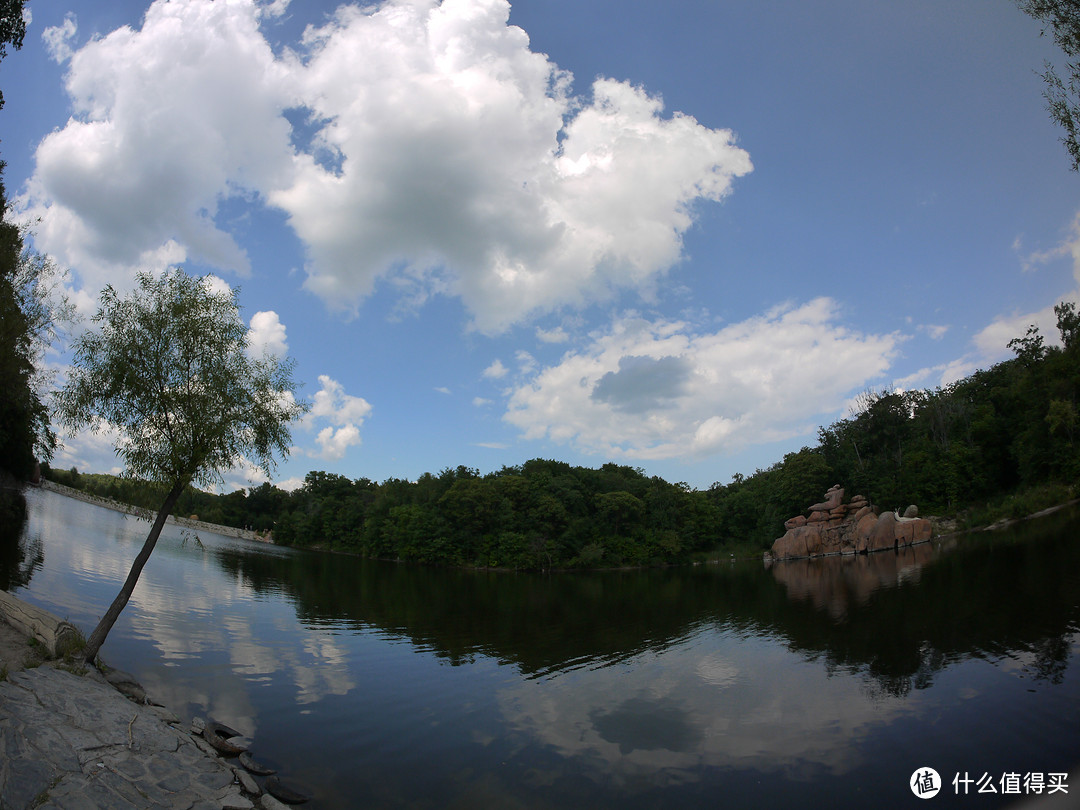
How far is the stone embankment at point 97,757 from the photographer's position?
822 centimetres

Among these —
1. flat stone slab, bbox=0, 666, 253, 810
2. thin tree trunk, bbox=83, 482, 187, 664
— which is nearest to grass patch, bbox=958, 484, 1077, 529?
flat stone slab, bbox=0, 666, 253, 810

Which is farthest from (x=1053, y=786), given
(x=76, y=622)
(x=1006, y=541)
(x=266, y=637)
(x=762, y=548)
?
(x=762, y=548)

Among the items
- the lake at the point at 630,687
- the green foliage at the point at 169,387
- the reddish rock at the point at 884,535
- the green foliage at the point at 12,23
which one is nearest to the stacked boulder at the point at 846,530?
the reddish rock at the point at 884,535

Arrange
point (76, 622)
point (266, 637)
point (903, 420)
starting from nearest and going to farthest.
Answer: point (76, 622), point (266, 637), point (903, 420)

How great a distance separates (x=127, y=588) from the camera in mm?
15734

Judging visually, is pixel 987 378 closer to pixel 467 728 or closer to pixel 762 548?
pixel 762 548

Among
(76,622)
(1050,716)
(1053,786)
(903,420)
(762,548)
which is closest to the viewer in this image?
(1053,786)

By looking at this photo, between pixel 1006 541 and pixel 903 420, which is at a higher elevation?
pixel 903 420

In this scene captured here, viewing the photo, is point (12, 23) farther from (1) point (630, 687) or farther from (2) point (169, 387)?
(1) point (630, 687)

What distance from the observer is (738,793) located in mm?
11680

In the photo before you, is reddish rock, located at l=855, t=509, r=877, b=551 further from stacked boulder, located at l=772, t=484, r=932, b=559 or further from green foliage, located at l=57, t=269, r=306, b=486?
green foliage, located at l=57, t=269, r=306, b=486

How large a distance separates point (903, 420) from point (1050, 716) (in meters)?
107

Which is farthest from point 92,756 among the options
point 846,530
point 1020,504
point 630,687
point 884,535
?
point 1020,504

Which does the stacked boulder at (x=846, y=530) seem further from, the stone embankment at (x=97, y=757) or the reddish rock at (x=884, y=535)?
the stone embankment at (x=97, y=757)
